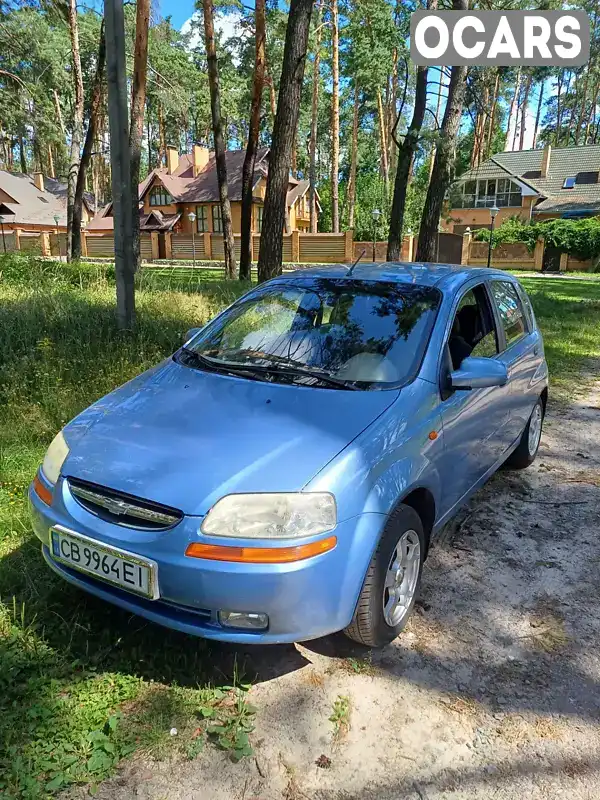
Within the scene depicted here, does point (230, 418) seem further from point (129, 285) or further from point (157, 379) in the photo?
point (129, 285)

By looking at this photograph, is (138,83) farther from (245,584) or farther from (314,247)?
(314,247)

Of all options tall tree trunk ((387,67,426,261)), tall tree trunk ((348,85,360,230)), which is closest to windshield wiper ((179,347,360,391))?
tall tree trunk ((387,67,426,261))

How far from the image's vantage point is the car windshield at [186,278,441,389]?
3057mm

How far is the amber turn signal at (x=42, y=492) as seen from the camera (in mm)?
2544

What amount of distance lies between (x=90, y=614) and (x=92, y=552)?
614 millimetres

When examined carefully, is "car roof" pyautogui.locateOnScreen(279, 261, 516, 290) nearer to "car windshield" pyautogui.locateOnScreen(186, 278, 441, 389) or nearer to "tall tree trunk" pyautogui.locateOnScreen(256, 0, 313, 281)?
"car windshield" pyautogui.locateOnScreen(186, 278, 441, 389)

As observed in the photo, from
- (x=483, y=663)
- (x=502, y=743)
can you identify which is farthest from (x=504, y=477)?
(x=502, y=743)

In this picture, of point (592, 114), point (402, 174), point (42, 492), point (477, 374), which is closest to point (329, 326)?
point (477, 374)

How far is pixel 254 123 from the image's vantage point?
660 inches

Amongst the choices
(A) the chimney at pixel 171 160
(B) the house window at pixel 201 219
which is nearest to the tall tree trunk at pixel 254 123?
(B) the house window at pixel 201 219

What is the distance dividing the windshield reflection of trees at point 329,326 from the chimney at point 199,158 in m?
51.0

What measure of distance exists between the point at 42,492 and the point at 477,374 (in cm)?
216

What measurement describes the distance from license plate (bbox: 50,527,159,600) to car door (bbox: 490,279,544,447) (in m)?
2.67
